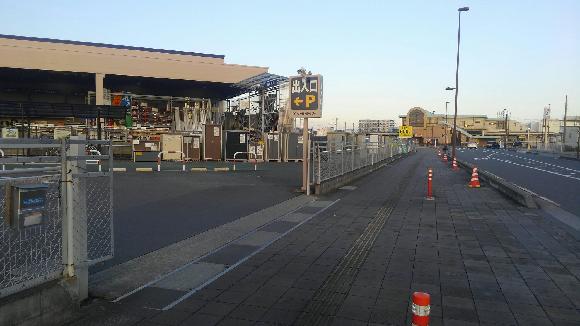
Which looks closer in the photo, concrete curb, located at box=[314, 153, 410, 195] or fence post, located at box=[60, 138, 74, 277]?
fence post, located at box=[60, 138, 74, 277]

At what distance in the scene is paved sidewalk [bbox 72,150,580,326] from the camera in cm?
483

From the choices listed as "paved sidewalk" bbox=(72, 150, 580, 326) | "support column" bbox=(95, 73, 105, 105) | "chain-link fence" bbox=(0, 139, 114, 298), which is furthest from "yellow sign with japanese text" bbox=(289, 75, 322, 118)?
"support column" bbox=(95, 73, 105, 105)

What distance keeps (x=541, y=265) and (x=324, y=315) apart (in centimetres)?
419

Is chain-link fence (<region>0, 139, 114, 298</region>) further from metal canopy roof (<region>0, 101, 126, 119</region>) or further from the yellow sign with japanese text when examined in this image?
metal canopy roof (<region>0, 101, 126, 119</region>)

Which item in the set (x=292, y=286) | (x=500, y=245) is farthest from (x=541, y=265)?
(x=292, y=286)

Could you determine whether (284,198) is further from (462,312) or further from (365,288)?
(462,312)

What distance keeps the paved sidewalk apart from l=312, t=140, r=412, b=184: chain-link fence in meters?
4.90

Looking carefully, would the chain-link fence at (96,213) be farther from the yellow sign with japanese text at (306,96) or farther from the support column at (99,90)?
the support column at (99,90)

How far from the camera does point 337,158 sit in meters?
18.3

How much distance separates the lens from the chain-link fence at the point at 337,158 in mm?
15656

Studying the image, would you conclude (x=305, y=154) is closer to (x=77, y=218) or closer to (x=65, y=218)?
(x=77, y=218)

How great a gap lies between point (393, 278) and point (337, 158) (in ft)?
40.3

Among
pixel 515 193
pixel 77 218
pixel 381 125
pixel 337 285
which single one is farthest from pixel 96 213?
pixel 381 125

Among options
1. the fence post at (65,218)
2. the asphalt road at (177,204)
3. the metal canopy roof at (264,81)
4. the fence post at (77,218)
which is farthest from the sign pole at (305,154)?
the metal canopy roof at (264,81)
